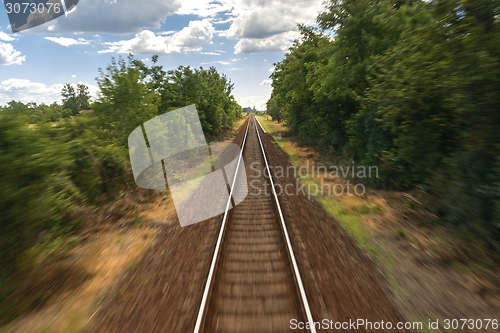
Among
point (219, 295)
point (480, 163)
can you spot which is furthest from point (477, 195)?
point (219, 295)

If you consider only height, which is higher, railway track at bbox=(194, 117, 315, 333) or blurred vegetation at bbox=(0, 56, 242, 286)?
blurred vegetation at bbox=(0, 56, 242, 286)

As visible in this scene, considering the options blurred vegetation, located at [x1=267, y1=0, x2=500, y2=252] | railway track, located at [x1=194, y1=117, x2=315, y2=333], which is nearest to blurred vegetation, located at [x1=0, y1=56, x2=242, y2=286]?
railway track, located at [x1=194, y1=117, x2=315, y2=333]

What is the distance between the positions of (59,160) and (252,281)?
5147 mm

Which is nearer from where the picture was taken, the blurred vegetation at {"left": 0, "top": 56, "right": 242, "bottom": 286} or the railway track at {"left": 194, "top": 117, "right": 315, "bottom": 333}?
the railway track at {"left": 194, "top": 117, "right": 315, "bottom": 333}

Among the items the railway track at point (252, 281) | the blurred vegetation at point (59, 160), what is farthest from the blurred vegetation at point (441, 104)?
the blurred vegetation at point (59, 160)

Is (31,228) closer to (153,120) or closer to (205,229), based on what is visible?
(205,229)

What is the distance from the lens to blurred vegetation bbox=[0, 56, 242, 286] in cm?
541

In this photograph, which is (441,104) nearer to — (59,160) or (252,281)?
(252,281)

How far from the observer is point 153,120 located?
15.2 m

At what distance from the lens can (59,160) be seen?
6559 millimetres

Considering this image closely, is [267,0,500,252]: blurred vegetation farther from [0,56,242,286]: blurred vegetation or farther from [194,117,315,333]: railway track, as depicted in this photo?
[0,56,242,286]: blurred vegetation

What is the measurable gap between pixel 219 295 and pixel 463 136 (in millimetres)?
6849

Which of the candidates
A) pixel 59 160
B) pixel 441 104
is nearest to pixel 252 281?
pixel 59 160

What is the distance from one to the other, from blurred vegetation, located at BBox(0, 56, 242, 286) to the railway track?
3.91 m
